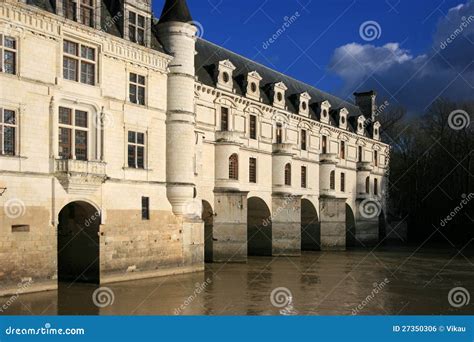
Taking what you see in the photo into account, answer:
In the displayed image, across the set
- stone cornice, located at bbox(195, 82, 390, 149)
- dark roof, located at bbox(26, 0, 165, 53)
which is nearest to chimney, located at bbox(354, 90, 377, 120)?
stone cornice, located at bbox(195, 82, 390, 149)

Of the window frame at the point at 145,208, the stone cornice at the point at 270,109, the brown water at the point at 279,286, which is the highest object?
the stone cornice at the point at 270,109

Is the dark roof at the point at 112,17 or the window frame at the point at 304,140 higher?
the dark roof at the point at 112,17

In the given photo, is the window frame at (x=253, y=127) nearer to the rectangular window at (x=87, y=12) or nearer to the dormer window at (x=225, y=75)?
the dormer window at (x=225, y=75)

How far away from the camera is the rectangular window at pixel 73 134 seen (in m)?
20.8

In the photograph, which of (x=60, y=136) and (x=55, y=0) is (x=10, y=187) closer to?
(x=60, y=136)

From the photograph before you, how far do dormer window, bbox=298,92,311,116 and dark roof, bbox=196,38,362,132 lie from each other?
32cm

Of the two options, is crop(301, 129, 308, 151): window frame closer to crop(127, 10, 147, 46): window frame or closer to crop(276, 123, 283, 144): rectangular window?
crop(276, 123, 283, 144): rectangular window

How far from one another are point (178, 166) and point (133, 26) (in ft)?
20.5

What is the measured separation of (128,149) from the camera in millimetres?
23594

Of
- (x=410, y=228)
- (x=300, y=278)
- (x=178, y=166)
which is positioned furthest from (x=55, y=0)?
(x=410, y=228)

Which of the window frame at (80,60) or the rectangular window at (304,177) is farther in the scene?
the rectangular window at (304,177)

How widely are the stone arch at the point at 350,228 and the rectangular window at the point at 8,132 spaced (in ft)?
110

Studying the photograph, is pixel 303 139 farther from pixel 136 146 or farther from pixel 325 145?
pixel 136 146

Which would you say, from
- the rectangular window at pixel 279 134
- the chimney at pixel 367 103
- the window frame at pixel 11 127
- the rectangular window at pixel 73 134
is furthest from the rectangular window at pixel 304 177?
the window frame at pixel 11 127
